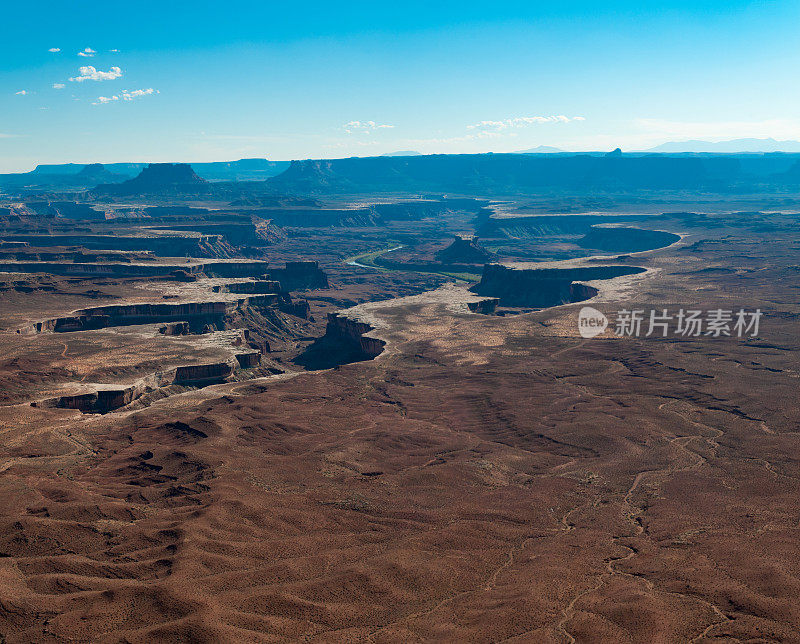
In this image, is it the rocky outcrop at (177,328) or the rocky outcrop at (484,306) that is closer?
the rocky outcrop at (177,328)

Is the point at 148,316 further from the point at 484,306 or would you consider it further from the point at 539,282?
the point at 539,282

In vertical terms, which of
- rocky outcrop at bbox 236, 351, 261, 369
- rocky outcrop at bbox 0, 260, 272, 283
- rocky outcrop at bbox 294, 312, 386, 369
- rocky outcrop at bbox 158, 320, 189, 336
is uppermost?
rocky outcrop at bbox 0, 260, 272, 283

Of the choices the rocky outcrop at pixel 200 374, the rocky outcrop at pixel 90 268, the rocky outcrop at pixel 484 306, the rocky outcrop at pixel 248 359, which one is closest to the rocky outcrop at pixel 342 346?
the rocky outcrop at pixel 248 359

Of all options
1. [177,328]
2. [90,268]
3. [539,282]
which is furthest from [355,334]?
[90,268]

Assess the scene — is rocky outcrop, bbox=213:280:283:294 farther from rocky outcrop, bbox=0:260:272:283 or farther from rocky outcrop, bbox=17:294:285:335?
rocky outcrop, bbox=17:294:285:335

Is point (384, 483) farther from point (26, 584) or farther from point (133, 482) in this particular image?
point (26, 584)

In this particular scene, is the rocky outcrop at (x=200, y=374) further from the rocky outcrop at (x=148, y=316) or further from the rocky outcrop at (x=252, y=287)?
the rocky outcrop at (x=252, y=287)

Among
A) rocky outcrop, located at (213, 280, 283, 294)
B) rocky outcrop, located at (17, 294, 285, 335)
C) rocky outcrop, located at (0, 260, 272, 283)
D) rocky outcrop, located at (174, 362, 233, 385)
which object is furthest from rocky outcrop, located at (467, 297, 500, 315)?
rocky outcrop, located at (0, 260, 272, 283)

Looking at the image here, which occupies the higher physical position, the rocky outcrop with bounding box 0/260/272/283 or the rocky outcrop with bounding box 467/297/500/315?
the rocky outcrop with bounding box 0/260/272/283

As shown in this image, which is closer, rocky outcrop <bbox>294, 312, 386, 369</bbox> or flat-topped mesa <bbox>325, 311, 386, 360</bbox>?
flat-topped mesa <bbox>325, 311, 386, 360</bbox>
